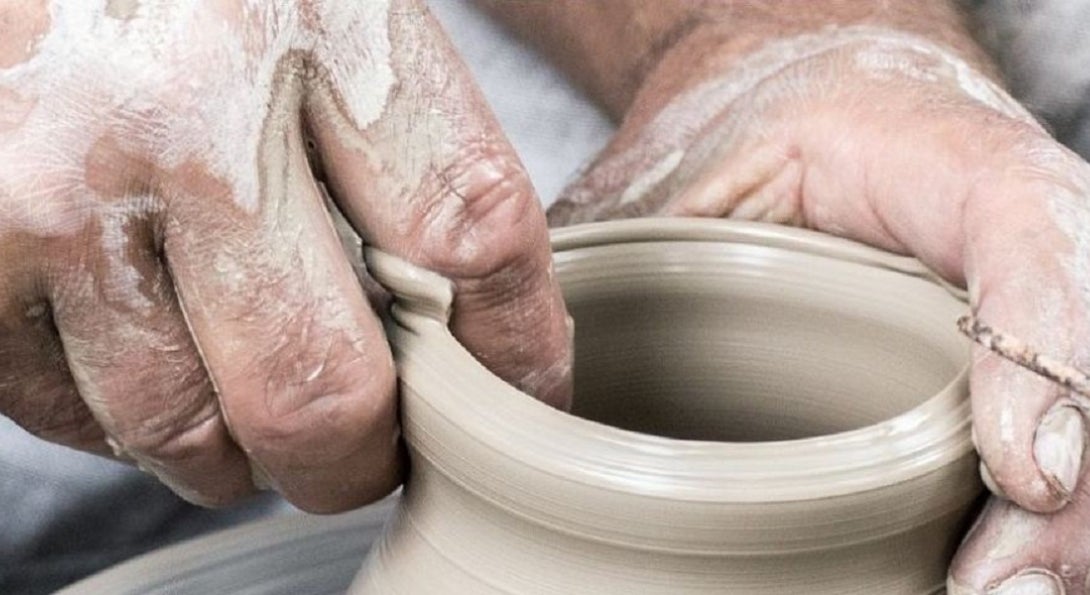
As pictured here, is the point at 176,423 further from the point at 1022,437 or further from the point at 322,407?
the point at 1022,437

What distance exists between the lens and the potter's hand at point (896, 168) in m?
0.75

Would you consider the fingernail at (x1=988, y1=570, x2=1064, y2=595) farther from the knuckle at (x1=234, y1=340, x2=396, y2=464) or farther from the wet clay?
the knuckle at (x1=234, y1=340, x2=396, y2=464)

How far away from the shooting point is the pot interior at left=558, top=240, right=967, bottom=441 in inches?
35.1

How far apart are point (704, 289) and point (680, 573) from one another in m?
0.30

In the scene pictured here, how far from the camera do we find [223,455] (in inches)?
33.5

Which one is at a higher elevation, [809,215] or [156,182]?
[156,182]

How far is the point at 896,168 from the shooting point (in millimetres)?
971

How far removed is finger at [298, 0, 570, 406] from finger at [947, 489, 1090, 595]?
27 cm

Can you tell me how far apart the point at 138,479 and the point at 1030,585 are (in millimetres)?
801

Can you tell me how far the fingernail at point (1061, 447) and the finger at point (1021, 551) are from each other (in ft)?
0.07

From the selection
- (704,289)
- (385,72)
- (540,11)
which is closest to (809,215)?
(704,289)

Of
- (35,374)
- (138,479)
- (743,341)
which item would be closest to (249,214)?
(35,374)

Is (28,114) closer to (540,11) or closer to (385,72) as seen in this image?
(385,72)

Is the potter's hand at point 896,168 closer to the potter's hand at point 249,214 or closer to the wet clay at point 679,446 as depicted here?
the wet clay at point 679,446
